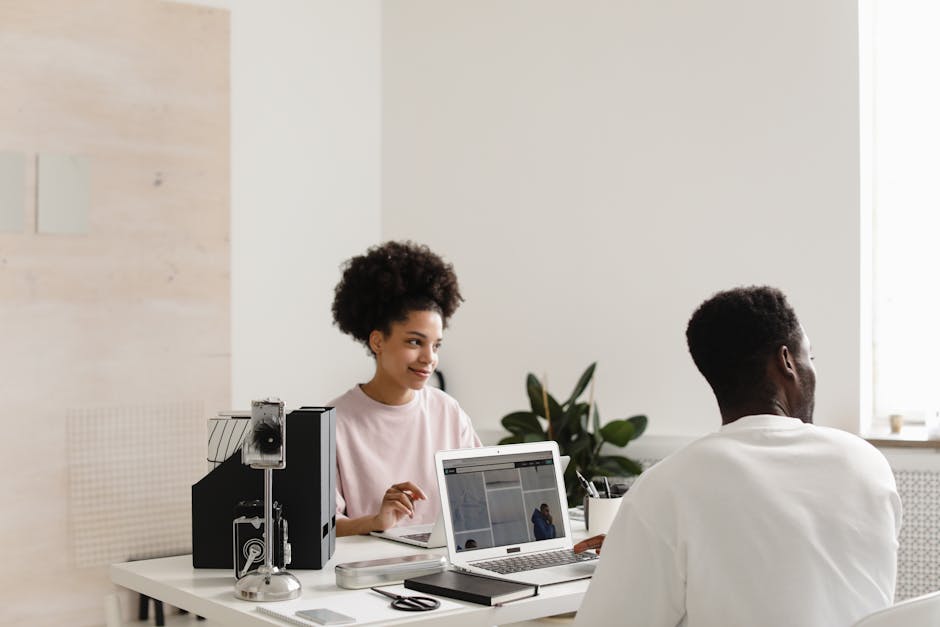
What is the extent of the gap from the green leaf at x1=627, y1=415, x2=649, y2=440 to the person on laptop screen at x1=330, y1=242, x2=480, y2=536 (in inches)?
38.5

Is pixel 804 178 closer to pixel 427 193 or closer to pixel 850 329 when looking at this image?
pixel 850 329

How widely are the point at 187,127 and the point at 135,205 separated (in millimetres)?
374

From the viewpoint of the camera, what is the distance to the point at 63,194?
147 inches

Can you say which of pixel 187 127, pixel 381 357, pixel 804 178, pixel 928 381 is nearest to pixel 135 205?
pixel 187 127

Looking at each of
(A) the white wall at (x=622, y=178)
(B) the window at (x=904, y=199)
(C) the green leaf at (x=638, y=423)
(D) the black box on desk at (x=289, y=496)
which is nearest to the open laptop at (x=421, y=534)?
(D) the black box on desk at (x=289, y=496)

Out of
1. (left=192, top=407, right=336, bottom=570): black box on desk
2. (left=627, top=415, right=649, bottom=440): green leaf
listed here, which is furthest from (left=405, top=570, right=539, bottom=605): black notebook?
(left=627, top=415, right=649, bottom=440): green leaf

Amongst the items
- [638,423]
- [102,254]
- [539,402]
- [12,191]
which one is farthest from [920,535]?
[12,191]

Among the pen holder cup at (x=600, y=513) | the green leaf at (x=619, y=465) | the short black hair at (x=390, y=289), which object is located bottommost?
the green leaf at (x=619, y=465)

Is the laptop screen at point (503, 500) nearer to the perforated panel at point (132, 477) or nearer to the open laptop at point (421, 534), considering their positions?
the open laptop at point (421, 534)

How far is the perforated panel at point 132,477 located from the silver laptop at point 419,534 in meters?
1.61

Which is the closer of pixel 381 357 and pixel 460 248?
pixel 381 357

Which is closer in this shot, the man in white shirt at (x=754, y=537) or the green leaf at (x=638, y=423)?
the man in white shirt at (x=754, y=537)

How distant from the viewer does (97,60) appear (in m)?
3.82

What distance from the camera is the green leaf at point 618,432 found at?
3785 mm
